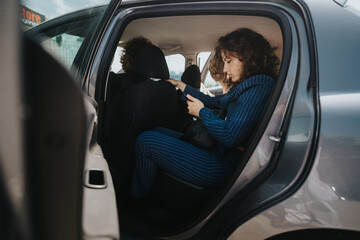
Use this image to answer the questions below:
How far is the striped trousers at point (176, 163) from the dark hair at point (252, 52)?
59 cm

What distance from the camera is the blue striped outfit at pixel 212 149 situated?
4.13ft

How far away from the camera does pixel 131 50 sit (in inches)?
87.8

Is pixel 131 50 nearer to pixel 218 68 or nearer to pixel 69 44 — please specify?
pixel 218 68

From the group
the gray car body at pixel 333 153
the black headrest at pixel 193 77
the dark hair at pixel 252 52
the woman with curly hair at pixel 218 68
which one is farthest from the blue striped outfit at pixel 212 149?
the black headrest at pixel 193 77

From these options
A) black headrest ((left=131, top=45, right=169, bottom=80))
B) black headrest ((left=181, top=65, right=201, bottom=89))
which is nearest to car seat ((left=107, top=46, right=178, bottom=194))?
black headrest ((left=131, top=45, right=169, bottom=80))

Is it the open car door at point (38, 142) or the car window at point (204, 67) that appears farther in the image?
the car window at point (204, 67)

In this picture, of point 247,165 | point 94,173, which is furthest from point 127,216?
point 247,165

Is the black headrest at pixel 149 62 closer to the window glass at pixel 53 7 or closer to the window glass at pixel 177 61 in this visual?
the window glass at pixel 53 7

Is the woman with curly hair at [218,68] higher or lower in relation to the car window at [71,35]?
lower

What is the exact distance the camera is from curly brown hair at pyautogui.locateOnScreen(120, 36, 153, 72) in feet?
7.29

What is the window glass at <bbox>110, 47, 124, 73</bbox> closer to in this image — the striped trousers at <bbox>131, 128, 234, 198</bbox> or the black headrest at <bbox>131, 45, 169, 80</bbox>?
the black headrest at <bbox>131, 45, 169, 80</bbox>

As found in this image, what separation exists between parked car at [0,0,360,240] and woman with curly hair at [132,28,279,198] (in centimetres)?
8

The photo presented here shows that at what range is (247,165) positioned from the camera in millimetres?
1038

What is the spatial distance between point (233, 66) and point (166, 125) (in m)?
0.75
